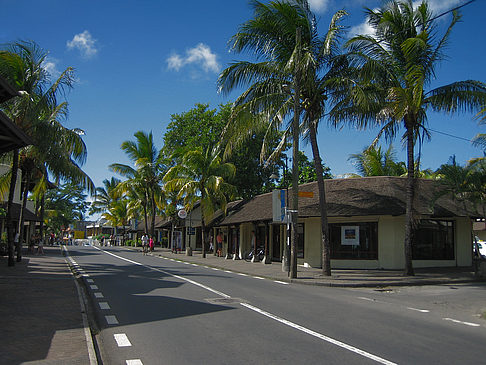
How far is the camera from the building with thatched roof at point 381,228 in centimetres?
2055

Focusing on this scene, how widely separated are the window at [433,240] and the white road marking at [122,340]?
17.8 metres

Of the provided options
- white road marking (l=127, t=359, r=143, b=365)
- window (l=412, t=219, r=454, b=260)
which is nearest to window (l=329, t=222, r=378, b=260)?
window (l=412, t=219, r=454, b=260)

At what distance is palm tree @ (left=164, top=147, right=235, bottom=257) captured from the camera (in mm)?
30094

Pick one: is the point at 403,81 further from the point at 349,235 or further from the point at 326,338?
the point at 326,338

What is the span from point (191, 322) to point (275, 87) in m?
12.4

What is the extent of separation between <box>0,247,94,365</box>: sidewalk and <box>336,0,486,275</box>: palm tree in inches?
473

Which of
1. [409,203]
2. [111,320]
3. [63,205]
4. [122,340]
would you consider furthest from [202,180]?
[63,205]

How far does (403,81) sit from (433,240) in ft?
29.4

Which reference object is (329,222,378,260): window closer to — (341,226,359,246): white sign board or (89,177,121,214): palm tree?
(341,226,359,246): white sign board

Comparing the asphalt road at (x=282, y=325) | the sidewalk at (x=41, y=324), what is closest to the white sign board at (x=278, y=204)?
the asphalt road at (x=282, y=325)

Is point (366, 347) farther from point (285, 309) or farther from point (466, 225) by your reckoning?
point (466, 225)

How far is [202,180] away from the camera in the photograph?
3105 centimetres

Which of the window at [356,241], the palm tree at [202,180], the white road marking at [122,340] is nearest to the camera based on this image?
the white road marking at [122,340]

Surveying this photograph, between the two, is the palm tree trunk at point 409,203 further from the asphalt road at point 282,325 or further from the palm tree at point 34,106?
the palm tree at point 34,106
